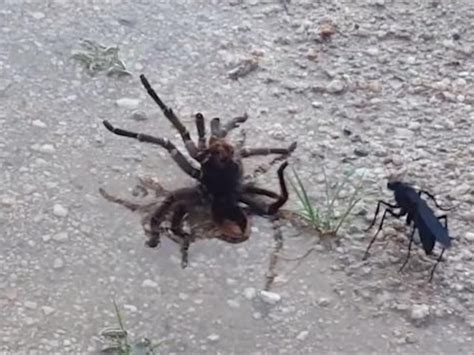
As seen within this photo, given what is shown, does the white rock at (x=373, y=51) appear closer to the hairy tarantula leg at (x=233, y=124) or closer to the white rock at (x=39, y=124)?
the hairy tarantula leg at (x=233, y=124)

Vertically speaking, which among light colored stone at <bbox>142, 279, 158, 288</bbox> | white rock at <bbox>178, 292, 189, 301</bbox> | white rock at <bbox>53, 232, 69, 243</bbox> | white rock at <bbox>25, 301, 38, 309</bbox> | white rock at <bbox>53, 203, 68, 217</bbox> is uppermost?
white rock at <bbox>178, 292, 189, 301</bbox>

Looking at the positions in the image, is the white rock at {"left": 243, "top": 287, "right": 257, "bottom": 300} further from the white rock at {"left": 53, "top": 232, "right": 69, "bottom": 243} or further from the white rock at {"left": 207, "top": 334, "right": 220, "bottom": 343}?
the white rock at {"left": 53, "top": 232, "right": 69, "bottom": 243}

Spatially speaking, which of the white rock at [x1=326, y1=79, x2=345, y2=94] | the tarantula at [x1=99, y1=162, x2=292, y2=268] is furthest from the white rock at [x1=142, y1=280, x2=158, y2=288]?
the white rock at [x1=326, y1=79, x2=345, y2=94]

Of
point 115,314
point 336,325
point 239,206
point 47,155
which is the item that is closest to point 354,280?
point 336,325

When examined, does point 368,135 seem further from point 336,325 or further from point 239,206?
point 336,325

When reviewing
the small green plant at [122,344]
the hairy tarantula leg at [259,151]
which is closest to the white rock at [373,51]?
the hairy tarantula leg at [259,151]

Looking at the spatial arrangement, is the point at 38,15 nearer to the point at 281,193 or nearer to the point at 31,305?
the point at 281,193
